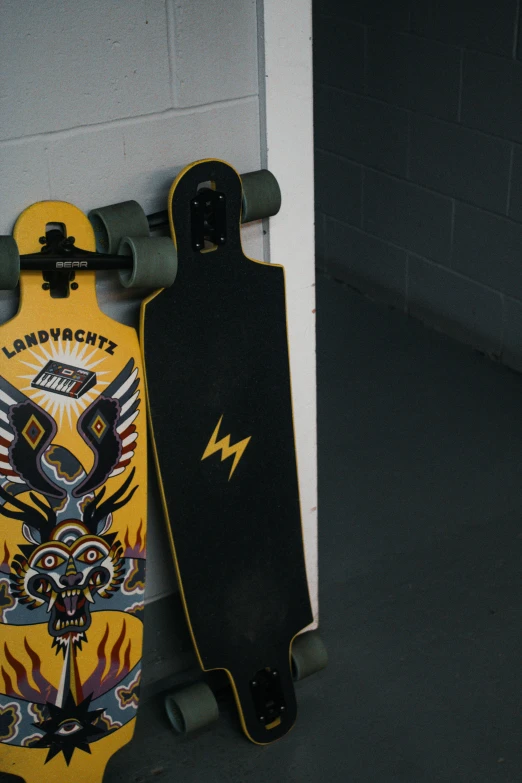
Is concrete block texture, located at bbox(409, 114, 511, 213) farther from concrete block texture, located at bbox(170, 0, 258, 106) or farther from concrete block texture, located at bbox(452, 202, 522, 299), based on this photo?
concrete block texture, located at bbox(170, 0, 258, 106)

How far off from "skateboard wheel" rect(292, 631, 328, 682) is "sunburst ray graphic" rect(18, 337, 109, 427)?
865mm

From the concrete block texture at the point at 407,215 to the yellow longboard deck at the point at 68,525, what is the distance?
87.3 inches

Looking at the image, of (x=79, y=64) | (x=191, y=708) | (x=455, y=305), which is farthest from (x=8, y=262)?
(x=455, y=305)

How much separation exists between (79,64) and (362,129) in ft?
8.39

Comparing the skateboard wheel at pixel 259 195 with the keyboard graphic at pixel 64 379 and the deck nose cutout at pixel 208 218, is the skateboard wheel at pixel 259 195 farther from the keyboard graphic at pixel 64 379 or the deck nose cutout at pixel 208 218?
the keyboard graphic at pixel 64 379

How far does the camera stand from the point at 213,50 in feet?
5.87

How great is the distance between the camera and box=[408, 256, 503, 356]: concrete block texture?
3.62 meters

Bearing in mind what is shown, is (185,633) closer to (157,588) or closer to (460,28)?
(157,588)

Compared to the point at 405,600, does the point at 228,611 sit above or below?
above

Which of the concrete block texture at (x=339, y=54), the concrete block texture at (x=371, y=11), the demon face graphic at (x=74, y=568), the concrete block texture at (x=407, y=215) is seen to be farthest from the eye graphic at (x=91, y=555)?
the concrete block texture at (x=339, y=54)

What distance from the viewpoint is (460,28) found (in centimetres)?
345

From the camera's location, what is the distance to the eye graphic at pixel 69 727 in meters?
1.91

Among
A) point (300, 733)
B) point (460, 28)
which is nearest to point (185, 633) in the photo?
point (300, 733)

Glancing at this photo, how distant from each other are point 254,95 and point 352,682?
1346mm
